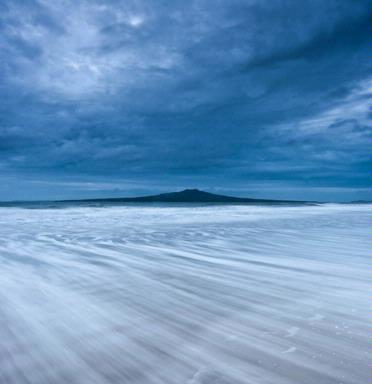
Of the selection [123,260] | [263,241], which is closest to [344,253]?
[263,241]

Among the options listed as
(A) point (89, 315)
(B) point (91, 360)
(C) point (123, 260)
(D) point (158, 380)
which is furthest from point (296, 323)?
(C) point (123, 260)

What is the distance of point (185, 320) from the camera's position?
2197mm

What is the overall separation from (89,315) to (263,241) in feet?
14.4

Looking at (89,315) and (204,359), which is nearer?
(204,359)

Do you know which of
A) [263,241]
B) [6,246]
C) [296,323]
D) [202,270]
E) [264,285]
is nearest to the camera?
[296,323]

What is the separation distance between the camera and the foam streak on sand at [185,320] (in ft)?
5.15

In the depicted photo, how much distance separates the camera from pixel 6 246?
219 inches

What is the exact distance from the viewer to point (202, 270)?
11.9 ft

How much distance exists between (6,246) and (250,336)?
5273 mm

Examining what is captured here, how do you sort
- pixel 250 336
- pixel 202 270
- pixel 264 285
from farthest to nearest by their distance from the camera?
1. pixel 202 270
2. pixel 264 285
3. pixel 250 336

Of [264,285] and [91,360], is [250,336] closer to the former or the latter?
[91,360]

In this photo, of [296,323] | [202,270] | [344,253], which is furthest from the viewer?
[344,253]

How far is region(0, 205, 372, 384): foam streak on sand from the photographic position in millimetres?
1570

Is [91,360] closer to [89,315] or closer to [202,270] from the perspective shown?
[89,315]
